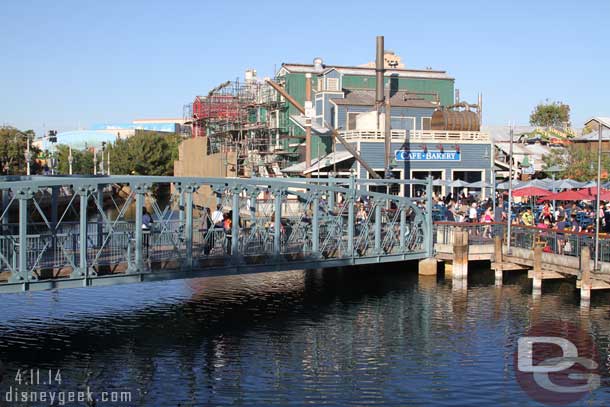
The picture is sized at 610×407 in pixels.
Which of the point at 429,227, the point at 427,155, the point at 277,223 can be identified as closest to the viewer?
the point at 277,223

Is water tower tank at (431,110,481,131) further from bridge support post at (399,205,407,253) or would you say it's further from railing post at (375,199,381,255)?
railing post at (375,199,381,255)

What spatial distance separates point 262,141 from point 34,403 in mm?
50078

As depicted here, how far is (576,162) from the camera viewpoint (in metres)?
59.4

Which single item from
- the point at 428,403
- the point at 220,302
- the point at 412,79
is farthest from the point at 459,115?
A: the point at 428,403

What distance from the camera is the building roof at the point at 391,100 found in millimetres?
60050

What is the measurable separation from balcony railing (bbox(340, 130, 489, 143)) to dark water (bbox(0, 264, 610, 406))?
1866 centimetres

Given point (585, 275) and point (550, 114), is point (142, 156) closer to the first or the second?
point (550, 114)

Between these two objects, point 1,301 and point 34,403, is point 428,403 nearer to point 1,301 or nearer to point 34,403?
point 34,403

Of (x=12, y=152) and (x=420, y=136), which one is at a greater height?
(x=12, y=152)

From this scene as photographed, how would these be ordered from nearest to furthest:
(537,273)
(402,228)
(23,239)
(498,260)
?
(23,239), (537,273), (402,228), (498,260)

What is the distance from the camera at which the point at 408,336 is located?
26.3 metres

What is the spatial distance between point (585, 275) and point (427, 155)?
26636 millimetres

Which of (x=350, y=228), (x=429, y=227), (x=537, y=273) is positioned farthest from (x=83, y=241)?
(x=537, y=273)

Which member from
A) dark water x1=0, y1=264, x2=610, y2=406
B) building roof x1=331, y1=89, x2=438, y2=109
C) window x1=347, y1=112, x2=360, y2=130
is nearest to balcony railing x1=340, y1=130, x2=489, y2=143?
window x1=347, y1=112, x2=360, y2=130
